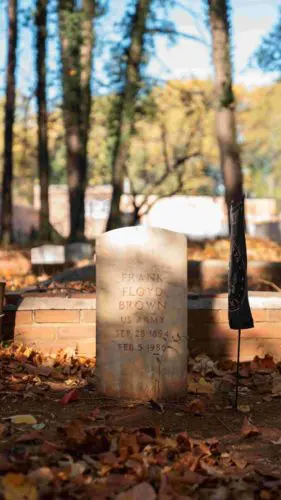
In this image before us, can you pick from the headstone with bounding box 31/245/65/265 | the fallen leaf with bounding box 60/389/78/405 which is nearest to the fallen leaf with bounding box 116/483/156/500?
Answer: the fallen leaf with bounding box 60/389/78/405

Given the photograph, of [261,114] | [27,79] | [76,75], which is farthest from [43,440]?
[261,114]

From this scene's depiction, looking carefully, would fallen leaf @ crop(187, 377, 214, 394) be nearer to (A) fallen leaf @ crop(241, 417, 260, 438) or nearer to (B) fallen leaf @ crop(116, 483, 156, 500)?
(A) fallen leaf @ crop(241, 417, 260, 438)

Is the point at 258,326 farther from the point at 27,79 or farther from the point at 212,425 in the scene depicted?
the point at 27,79

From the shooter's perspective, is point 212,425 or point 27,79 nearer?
point 212,425

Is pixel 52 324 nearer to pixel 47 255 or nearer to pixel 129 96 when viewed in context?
pixel 47 255

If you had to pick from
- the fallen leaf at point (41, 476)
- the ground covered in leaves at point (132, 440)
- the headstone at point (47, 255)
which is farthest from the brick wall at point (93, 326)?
the headstone at point (47, 255)

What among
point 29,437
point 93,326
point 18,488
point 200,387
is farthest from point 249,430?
point 93,326

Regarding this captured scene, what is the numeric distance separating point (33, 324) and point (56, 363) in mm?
503

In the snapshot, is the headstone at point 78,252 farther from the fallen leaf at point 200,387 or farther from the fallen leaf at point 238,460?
the fallen leaf at point 238,460

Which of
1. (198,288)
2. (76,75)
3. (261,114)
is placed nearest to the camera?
(198,288)

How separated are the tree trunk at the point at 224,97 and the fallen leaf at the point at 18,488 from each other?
502 inches

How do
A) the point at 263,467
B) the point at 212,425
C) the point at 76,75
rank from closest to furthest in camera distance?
the point at 263,467 < the point at 212,425 < the point at 76,75

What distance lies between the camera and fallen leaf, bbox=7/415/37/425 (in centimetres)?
538

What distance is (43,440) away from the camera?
15.8ft
